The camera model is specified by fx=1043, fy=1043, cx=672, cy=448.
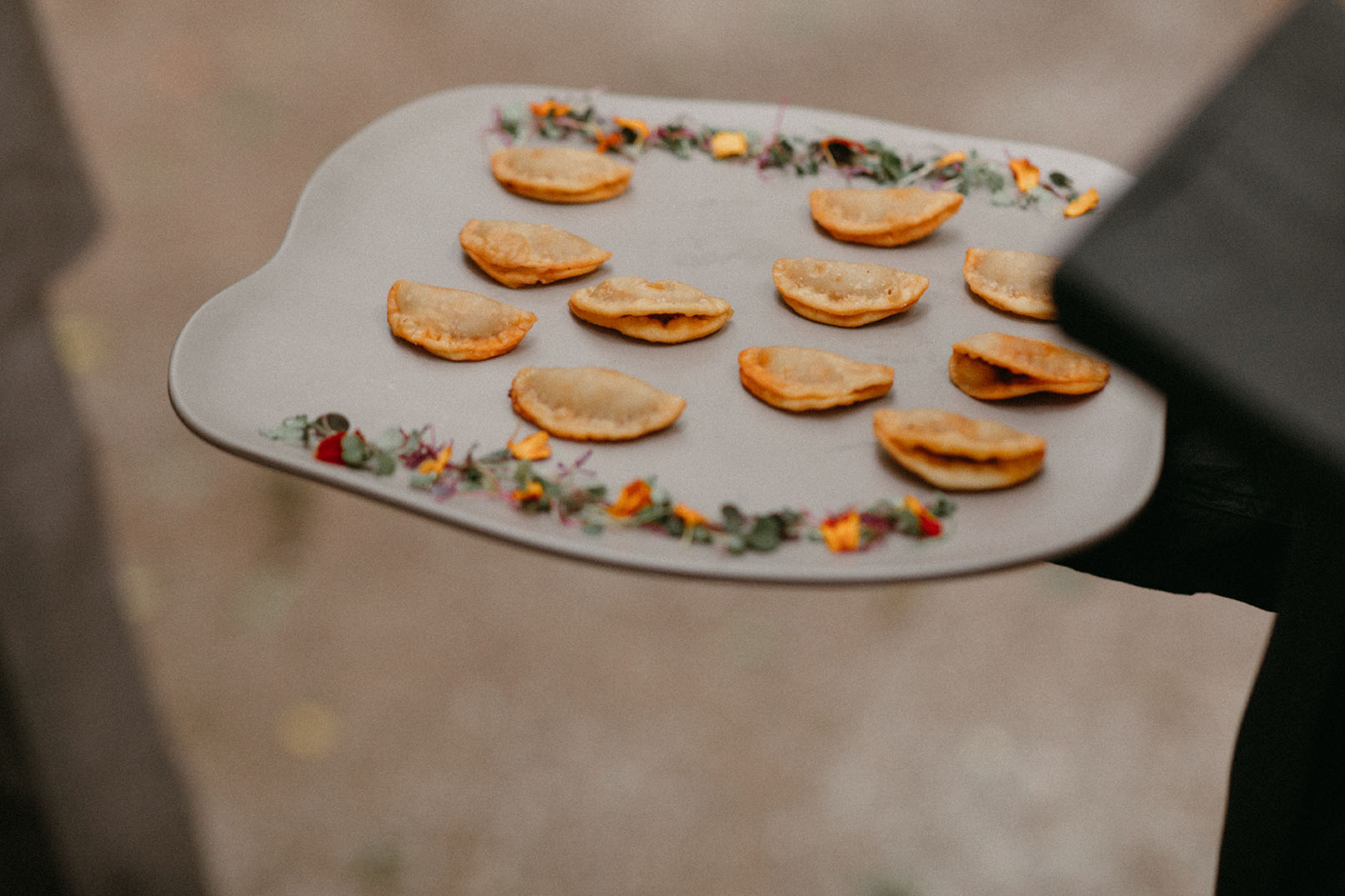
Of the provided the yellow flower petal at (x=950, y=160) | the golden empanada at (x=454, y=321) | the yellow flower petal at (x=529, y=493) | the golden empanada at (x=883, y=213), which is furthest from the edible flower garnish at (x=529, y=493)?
the yellow flower petal at (x=950, y=160)

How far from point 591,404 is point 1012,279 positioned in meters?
0.58

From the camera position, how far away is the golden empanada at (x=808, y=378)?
117 centimetres

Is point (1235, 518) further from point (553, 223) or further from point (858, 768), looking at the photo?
point (858, 768)

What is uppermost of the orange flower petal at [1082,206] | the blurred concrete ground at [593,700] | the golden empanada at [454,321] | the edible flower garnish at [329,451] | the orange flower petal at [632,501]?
the orange flower petal at [1082,206]

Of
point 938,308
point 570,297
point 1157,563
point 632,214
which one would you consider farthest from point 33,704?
point 1157,563

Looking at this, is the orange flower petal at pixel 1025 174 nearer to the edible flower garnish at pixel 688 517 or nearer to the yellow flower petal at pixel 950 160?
the yellow flower petal at pixel 950 160

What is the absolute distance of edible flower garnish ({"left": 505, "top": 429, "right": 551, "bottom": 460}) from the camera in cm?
111

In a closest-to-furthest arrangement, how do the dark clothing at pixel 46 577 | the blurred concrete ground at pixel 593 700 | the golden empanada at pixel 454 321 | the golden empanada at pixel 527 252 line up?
the golden empanada at pixel 454 321 → the golden empanada at pixel 527 252 → the dark clothing at pixel 46 577 → the blurred concrete ground at pixel 593 700

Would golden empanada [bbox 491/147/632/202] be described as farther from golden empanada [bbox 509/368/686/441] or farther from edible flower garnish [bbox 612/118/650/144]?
golden empanada [bbox 509/368/686/441]

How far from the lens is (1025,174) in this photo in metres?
1.53

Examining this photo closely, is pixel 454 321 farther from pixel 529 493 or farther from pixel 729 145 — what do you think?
pixel 729 145

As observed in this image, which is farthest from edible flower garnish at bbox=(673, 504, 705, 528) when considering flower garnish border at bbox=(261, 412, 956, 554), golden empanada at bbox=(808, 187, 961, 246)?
golden empanada at bbox=(808, 187, 961, 246)

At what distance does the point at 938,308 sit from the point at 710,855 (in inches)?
52.8

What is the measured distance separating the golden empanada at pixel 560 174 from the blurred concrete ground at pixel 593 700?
Result: 3.10 feet
